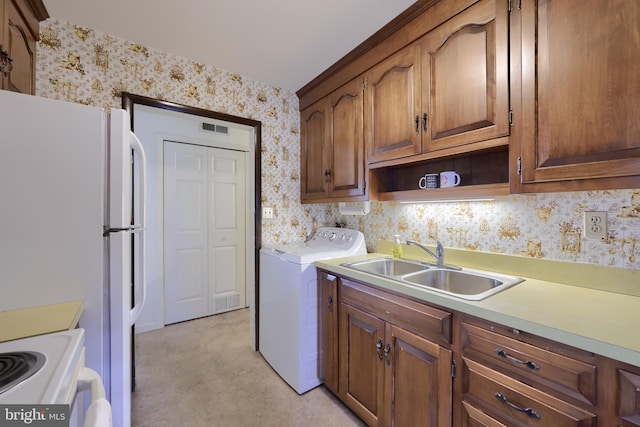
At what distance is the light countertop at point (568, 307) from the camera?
0.77 m

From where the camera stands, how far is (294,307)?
190cm

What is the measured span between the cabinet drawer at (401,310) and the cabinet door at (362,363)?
0.21ft

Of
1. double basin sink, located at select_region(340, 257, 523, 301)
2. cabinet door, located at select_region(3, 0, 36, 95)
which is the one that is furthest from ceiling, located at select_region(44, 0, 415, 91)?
double basin sink, located at select_region(340, 257, 523, 301)

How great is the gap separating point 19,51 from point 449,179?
93.3 inches

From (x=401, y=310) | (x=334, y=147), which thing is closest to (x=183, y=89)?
(x=334, y=147)

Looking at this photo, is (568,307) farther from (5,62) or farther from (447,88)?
(5,62)

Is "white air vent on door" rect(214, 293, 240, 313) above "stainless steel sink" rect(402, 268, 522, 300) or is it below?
below

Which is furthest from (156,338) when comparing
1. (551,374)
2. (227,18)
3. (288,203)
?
(551,374)

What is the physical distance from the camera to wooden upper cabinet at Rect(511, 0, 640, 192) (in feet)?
2.98

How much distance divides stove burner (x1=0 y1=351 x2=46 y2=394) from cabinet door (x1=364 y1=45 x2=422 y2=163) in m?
1.69

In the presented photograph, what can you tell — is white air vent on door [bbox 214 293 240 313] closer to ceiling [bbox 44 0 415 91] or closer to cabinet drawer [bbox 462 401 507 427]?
ceiling [bbox 44 0 415 91]

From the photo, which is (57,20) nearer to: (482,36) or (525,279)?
(482,36)

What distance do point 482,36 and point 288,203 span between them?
1.83 meters

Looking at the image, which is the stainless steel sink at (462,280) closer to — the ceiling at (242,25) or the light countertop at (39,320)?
the light countertop at (39,320)
